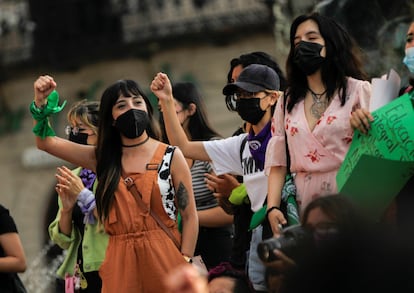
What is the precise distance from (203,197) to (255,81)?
1.32 metres

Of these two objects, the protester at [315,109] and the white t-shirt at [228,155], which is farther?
the white t-shirt at [228,155]

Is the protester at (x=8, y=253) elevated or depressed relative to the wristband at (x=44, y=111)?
depressed

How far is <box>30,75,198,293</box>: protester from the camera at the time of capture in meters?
6.63

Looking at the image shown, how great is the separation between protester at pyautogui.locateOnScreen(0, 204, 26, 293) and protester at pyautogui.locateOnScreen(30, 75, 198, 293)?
1.40 meters

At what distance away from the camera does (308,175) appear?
605 cm

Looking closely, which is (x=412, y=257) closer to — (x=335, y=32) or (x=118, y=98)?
(x=335, y=32)

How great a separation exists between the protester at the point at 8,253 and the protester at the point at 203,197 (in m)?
1.12

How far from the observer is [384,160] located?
5.50m

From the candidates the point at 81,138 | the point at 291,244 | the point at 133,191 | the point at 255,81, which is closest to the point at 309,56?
the point at 255,81

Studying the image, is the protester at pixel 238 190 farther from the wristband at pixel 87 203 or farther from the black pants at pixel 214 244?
the wristband at pixel 87 203

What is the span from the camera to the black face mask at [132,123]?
6.79 metres

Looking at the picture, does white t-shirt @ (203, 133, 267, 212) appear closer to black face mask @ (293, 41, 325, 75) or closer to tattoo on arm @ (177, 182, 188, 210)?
tattoo on arm @ (177, 182, 188, 210)

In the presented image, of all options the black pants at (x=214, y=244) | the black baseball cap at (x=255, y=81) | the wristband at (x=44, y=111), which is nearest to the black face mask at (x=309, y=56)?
the black baseball cap at (x=255, y=81)

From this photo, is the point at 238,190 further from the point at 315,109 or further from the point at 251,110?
the point at 315,109
